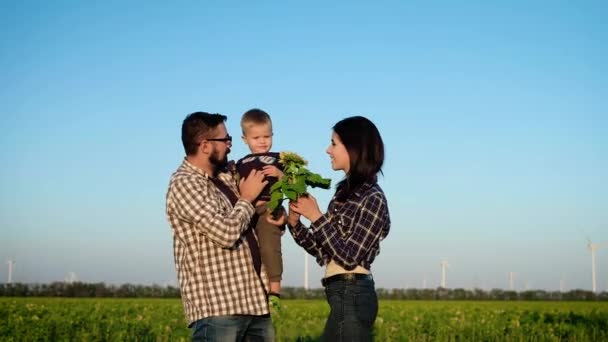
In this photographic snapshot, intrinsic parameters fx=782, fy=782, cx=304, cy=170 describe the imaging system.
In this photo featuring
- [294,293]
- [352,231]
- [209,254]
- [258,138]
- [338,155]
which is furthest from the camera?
[294,293]

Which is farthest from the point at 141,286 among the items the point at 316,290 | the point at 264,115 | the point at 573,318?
the point at 264,115

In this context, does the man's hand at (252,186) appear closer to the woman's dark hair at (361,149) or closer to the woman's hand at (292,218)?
the woman's hand at (292,218)

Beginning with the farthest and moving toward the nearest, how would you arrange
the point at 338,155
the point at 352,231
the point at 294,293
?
the point at 294,293 < the point at 338,155 < the point at 352,231

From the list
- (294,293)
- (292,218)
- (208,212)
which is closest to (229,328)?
(208,212)

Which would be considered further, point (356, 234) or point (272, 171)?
point (272, 171)

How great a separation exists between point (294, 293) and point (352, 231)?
193ft

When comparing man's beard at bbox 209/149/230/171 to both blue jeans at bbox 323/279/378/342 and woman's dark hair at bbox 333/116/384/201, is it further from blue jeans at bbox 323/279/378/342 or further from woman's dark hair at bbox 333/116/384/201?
blue jeans at bbox 323/279/378/342

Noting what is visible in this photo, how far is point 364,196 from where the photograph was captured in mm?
4656

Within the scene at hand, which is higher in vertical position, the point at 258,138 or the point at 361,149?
the point at 258,138

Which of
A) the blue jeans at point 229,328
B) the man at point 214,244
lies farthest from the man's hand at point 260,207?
the blue jeans at point 229,328

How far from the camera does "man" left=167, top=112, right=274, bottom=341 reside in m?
4.41

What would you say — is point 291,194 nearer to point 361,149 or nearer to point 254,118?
point 361,149

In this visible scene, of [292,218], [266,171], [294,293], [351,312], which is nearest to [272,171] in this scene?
[266,171]

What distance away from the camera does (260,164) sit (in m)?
5.02
